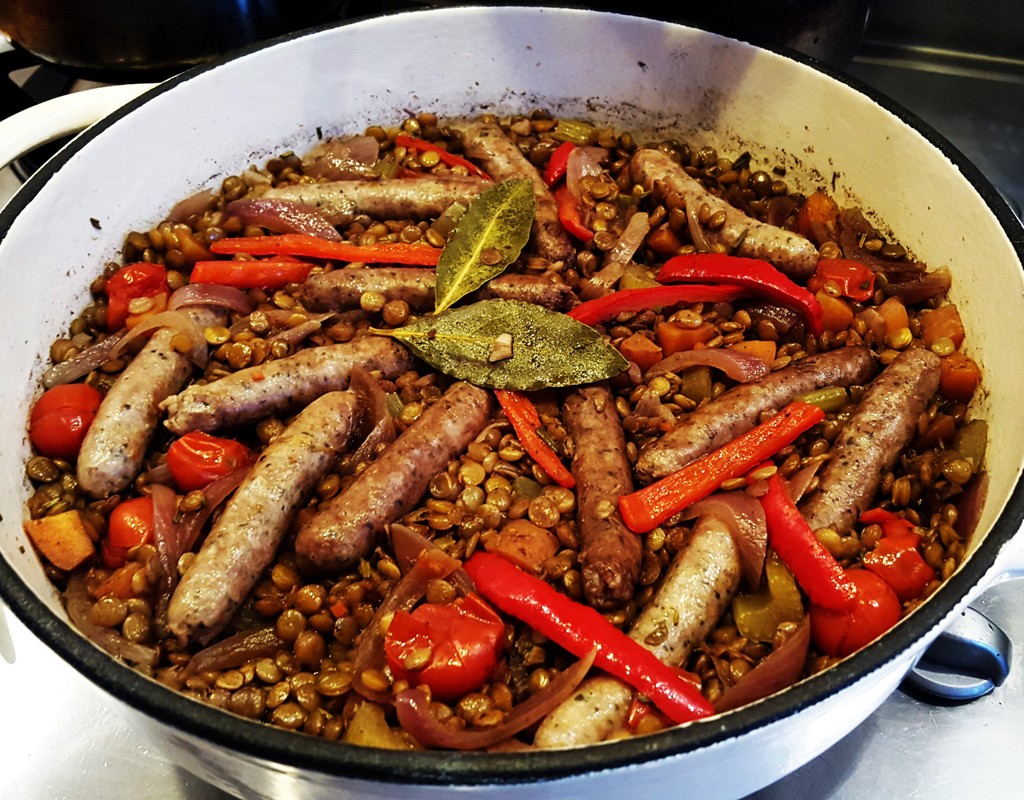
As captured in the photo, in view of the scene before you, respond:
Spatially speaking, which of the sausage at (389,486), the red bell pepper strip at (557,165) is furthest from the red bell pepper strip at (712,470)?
the red bell pepper strip at (557,165)

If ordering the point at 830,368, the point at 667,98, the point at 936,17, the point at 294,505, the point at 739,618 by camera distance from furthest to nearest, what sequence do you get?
1. the point at 936,17
2. the point at 667,98
3. the point at 830,368
4. the point at 294,505
5. the point at 739,618

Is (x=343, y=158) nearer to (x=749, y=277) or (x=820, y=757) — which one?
(x=749, y=277)

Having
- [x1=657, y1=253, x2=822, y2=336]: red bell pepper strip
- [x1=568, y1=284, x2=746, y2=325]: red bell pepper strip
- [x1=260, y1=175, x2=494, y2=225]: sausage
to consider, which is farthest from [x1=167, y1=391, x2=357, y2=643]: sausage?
[x1=657, y1=253, x2=822, y2=336]: red bell pepper strip

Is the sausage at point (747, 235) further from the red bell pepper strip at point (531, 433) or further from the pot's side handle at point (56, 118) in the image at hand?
the pot's side handle at point (56, 118)

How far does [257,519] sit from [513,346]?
1.00 metres

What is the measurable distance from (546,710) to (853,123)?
2390 mm

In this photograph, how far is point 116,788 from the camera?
2.68m

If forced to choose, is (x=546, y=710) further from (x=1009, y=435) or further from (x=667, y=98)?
(x=667, y=98)

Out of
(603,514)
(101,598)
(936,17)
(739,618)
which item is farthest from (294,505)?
(936,17)

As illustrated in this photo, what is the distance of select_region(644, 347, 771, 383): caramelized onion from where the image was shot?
2.94 meters

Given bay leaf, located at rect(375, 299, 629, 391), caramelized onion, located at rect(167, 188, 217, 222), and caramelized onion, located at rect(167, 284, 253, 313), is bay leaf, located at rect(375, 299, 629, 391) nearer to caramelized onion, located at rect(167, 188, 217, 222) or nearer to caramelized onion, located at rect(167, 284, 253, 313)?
caramelized onion, located at rect(167, 284, 253, 313)

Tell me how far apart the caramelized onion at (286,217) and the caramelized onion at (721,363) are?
1379mm

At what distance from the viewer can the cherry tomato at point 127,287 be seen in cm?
319

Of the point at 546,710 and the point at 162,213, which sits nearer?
the point at 546,710
